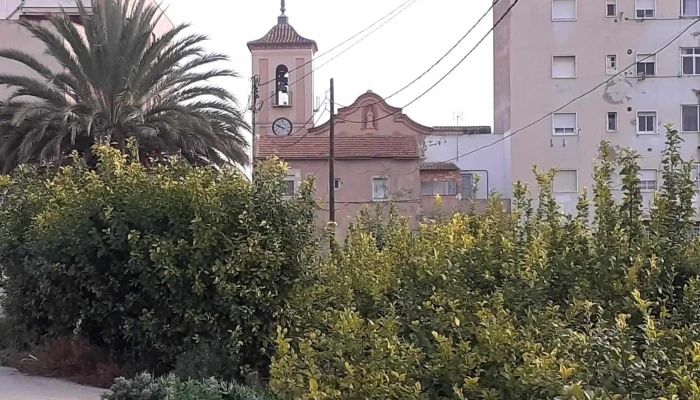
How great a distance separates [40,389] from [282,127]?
3836 cm

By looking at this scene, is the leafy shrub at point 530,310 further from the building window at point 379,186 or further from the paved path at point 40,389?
the building window at point 379,186

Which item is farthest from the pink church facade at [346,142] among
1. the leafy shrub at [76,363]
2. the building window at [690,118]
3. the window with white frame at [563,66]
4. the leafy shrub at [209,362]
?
the leafy shrub at [209,362]

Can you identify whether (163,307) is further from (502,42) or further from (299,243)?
(502,42)

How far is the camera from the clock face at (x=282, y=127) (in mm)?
46531

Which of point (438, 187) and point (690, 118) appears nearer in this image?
point (690, 118)

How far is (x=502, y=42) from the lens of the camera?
4322 cm

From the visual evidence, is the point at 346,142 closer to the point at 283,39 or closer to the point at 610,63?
the point at 283,39

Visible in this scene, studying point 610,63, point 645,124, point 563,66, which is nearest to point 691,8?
point 610,63

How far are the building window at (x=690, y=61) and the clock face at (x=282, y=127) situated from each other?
20007 mm

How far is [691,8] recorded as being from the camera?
41.9 meters

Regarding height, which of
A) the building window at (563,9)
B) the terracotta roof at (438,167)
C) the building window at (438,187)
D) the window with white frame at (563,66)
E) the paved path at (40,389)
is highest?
the building window at (563,9)

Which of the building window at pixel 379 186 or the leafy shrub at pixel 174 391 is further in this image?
the building window at pixel 379 186

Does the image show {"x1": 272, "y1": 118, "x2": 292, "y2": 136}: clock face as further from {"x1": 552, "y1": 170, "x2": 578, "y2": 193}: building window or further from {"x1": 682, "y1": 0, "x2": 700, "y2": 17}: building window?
{"x1": 682, "y1": 0, "x2": 700, "y2": 17}: building window

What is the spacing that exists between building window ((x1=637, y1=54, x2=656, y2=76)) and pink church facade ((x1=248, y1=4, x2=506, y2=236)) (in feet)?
29.7
